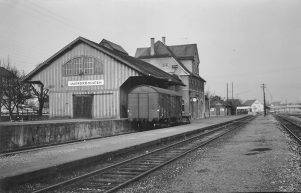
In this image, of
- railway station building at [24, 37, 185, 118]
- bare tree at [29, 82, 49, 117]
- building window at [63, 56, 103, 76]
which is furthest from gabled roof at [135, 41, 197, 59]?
building window at [63, 56, 103, 76]

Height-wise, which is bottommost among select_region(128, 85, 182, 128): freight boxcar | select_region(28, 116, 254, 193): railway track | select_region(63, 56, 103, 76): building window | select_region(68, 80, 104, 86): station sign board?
select_region(28, 116, 254, 193): railway track

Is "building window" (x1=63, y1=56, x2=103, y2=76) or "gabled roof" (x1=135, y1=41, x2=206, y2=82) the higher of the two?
"gabled roof" (x1=135, y1=41, x2=206, y2=82)

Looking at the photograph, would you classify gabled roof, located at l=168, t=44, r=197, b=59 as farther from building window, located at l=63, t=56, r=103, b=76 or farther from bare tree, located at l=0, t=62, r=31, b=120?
building window, located at l=63, t=56, r=103, b=76

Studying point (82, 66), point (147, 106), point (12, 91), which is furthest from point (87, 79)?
point (12, 91)

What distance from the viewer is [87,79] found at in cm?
3025

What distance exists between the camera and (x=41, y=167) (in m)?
8.99

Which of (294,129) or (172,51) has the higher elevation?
(172,51)

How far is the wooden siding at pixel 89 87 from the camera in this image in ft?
95.3

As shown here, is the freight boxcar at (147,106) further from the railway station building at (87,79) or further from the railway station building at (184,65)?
the railway station building at (184,65)

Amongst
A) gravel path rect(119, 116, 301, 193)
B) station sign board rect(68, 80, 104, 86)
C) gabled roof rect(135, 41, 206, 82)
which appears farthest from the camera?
gabled roof rect(135, 41, 206, 82)

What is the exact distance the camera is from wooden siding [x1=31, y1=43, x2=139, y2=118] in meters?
29.1

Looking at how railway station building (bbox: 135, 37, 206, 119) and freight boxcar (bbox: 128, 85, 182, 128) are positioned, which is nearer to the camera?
freight boxcar (bbox: 128, 85, 182, 128)

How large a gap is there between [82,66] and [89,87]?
5.99 ft

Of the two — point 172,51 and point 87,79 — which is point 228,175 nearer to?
point 87,79
